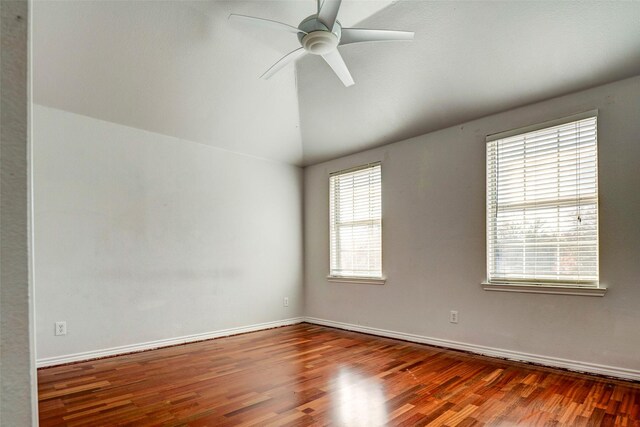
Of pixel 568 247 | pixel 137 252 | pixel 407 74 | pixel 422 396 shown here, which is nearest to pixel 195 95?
pixel 137 252

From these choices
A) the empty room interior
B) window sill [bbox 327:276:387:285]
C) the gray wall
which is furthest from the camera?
window sill [bbox 327:276:387:285]

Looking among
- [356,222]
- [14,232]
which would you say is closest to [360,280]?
[356,222]

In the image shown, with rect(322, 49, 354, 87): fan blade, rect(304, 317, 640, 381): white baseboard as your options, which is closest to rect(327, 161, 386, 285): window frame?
rect(304, 317, 640, 381): white baseboard

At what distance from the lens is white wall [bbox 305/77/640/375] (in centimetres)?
292

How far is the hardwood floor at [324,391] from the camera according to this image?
2.28m

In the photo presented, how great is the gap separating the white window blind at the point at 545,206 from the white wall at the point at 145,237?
9.50 feet

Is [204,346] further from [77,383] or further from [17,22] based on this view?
[17,22]

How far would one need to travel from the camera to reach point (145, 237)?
13.0ft

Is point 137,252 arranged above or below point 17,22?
below

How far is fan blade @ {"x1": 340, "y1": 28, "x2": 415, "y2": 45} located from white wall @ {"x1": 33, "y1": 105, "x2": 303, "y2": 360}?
102 inches

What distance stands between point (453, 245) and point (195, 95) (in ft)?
10.1

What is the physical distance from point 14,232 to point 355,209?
4653mm

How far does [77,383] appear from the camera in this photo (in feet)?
9.50

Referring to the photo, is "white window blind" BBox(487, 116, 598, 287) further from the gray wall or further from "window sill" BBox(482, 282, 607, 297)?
the gray wall
